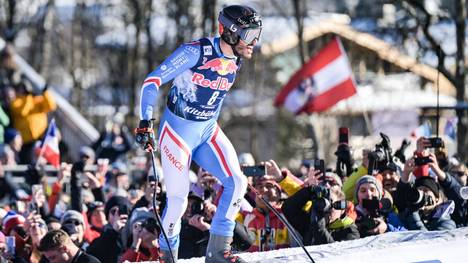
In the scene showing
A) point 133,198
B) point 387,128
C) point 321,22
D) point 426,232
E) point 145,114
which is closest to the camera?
point 145,114

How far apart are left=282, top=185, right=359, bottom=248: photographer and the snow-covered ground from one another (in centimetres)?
36

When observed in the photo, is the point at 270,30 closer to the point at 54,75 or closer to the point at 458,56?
the point at 54,75

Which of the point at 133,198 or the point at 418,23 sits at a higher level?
the point at 418,23

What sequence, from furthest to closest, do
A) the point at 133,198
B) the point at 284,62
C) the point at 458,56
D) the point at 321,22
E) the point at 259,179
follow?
the point at 284,62
the point at 321,22
the point at 458,56
the point at 133,198
the point at 259,179

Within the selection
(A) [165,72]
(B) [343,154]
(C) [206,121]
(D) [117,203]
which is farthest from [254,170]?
(B) [343,154]

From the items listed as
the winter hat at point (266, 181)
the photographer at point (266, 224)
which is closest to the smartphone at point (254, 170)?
the photographer at point (266, 224)

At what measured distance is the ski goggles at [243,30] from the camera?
26.3ft

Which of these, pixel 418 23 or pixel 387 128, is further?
pixel 387 128

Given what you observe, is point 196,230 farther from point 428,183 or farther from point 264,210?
point 428,183

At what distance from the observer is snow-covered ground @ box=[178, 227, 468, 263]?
841 centimetres

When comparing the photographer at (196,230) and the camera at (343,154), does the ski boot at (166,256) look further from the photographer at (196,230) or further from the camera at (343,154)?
the camera at (343,154)

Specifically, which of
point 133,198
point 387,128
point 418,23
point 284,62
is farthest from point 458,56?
point 284,62

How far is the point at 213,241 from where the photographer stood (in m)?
8.20

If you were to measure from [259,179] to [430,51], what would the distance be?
12.0 metres
